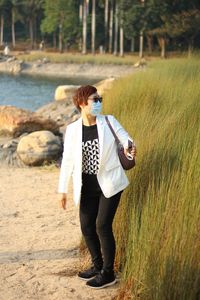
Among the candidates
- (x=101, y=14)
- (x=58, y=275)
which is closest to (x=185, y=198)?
(x=58, y=275)

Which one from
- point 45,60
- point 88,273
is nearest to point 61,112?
point 88,273

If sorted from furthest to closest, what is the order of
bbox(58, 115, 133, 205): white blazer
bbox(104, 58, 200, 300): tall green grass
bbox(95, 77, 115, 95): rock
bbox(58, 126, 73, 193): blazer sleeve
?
bbox(95, 77, 115, 95): rock < bbox(58, 126, 73, 193): blazer sleeve < bbox(58, 115, 133, 205): white blazer < bbox(104, 58, 200, 300): tall green grass

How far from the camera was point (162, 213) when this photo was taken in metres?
3.45

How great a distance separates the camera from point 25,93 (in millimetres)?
23516

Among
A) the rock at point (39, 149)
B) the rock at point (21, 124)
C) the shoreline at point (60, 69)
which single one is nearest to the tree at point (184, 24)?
the shoreline at point (60, 69)

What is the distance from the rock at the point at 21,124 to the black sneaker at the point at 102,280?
20.4 ft

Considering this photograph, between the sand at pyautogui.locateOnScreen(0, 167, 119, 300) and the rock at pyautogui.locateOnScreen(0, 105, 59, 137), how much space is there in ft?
9.12

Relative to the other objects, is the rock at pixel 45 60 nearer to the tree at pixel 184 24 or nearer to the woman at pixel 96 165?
the tree at pixel 184 24

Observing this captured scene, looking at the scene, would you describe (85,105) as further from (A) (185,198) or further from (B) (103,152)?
(A) (185,198)

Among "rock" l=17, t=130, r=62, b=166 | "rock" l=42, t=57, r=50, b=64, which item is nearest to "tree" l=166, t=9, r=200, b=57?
"rock" l=42, t=57, r=50, b=64

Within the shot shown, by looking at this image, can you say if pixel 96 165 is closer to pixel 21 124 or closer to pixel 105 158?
pixel 105 158

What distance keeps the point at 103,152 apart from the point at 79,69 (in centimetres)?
3573

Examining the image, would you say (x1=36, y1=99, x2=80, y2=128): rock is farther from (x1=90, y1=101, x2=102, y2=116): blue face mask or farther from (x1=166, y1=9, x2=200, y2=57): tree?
(x1=166, y1=9, x2=200, y2=57): tree

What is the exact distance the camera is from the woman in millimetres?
3549
